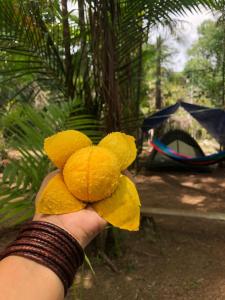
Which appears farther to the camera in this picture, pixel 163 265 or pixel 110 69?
pixel 163 265

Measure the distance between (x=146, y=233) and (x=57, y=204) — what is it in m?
2.64

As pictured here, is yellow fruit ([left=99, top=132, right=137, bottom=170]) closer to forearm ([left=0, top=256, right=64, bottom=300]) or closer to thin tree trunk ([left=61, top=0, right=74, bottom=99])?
forearm ([left=0, top=256, right=64, bottom=300])

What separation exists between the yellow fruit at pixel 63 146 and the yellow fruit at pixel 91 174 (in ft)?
0.09

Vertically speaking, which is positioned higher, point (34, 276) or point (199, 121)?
point (34, 276)

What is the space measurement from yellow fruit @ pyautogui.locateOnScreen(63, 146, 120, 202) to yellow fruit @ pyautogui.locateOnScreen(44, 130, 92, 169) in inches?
1.0

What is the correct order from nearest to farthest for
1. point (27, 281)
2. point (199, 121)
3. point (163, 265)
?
1. point (27, 281)
2. point (163, 265)
3. point (199, 121)

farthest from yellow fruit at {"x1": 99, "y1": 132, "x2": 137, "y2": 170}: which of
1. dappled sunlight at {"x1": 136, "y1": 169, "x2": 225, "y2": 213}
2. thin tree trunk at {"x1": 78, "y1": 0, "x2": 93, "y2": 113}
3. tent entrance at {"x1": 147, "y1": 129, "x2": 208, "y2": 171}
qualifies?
tent entrance at {"x1": 147, "y1": 129, "x2": 208, "y2": 171}

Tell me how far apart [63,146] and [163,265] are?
229 centimetres

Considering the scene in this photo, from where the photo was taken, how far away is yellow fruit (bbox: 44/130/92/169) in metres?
0.80

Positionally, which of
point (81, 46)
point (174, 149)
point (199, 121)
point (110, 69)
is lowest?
point (174, 149)

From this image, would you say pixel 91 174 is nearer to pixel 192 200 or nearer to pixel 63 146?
pixel 63 146

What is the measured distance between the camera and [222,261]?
9.45 ft

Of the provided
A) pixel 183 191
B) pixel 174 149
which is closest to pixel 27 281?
pixel 183 191

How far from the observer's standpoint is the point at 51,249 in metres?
0.69
